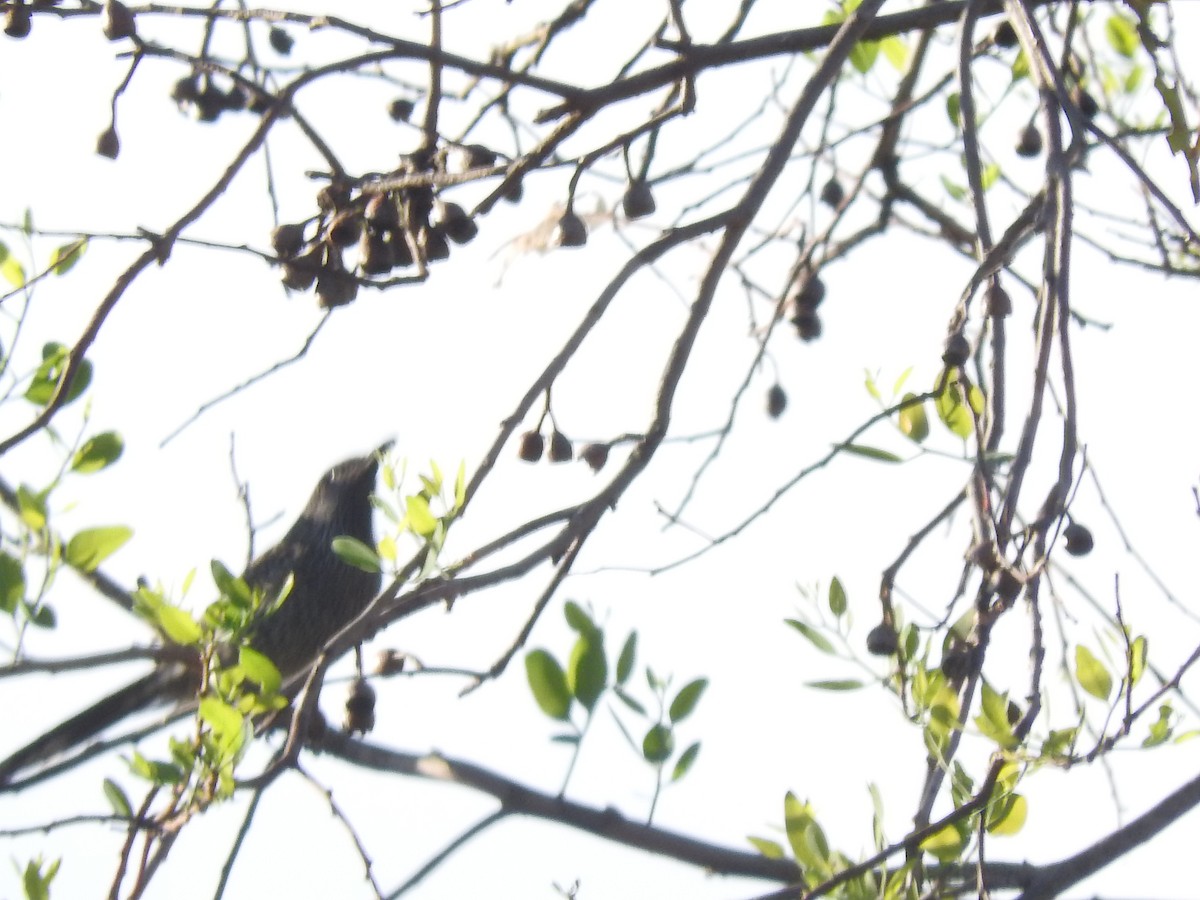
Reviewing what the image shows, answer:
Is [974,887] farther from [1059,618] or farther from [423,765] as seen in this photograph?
[423,765]

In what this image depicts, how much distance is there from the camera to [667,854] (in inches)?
93.5

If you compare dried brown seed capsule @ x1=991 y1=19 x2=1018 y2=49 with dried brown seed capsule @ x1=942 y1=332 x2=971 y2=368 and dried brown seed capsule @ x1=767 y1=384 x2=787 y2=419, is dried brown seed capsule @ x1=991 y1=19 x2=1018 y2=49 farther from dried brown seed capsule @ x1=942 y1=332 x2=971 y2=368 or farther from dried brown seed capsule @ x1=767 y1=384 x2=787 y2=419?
dried brown seed capsule @ x1=942 y1=332 x2=971 y2=368

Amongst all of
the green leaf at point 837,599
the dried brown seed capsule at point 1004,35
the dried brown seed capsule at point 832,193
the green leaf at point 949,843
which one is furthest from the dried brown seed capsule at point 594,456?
the dried brown seed capsule at point 832,193

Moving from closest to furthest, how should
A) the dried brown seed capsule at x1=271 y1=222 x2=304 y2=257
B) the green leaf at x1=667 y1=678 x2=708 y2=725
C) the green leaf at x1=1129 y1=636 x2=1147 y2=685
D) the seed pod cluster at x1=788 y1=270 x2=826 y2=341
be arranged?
1. the green leaf at x1=1129 y1=636 x2=1147 y2=685
2. the green leaf at x1=667 y1=678 x2=708 y2=725
3. the dried brown seed capsule at x1=271 y1=222 x2=304 y2=257
4. the seed pod cluster at x1=788 y1=270 x2=826 y2=341

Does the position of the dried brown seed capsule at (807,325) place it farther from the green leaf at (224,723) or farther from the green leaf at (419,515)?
the green leaf at (224,723)

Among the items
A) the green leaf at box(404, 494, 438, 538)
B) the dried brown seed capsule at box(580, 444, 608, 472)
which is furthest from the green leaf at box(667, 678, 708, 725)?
the dried brown seed capsule at box(580, 444, 608, 472)

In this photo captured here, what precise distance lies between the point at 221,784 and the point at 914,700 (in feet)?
3.19

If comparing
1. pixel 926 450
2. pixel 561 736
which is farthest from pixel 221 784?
pixel 926 450

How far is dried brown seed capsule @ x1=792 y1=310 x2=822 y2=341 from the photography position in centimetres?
351

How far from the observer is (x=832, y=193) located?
4.09 m

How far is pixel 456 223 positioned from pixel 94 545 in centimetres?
78

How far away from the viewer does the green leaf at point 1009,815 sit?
76.4 inches

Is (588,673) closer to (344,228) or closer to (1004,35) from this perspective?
(344,228)

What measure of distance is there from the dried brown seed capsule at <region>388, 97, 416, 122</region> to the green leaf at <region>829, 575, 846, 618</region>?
1.61 meters
